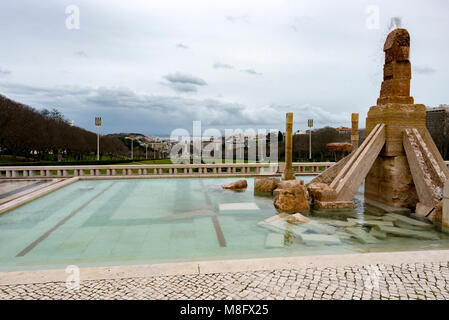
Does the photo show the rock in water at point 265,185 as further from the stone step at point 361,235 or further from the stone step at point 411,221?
the stone step at point 361,235

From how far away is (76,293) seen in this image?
11.2 ft

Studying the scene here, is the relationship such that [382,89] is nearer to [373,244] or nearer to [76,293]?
[373,244]

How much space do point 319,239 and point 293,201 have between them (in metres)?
2.50

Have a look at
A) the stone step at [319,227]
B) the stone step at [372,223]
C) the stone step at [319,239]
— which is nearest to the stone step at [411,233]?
the stone step at [372,223]

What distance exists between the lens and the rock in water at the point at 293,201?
8.20 meters

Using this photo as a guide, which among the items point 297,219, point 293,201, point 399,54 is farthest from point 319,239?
point 399,54

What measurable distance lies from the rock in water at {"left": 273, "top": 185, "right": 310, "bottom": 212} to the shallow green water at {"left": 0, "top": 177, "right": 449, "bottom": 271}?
1.33ft

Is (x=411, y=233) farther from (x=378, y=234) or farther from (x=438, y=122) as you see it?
(x=438, y=122)

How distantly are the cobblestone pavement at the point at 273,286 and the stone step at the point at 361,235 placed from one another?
5.53 feet

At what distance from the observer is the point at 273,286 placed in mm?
3555

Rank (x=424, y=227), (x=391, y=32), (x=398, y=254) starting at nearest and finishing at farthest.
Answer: (x=398, y=254) → (x=424, y=227) → (x=391, y=32)

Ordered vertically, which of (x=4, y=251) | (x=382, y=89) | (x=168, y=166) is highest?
(x=382, y=89)

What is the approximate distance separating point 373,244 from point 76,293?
16.1ft
